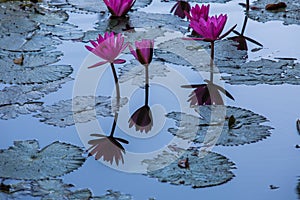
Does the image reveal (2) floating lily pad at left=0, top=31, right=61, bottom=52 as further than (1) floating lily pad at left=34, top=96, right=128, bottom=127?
Yes

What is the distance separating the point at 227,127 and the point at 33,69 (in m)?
0.74

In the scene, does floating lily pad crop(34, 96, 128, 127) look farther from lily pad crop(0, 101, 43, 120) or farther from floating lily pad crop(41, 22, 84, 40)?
floating lily pad crop(41, 22, 84, 40)

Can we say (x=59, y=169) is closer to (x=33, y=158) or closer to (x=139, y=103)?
(x=33, y=158)

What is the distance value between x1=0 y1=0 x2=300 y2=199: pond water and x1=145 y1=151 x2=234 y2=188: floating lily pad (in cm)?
1

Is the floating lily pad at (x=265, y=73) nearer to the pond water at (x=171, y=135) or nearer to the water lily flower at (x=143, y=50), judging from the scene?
the pond water at (x=171, y=135)

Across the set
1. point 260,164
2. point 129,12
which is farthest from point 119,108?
point 129,12

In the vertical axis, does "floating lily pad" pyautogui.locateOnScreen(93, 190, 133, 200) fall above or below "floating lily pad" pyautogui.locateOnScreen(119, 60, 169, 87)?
below

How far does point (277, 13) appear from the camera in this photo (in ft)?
8.25

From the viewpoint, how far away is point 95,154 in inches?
55.7

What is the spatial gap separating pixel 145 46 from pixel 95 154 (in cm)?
39

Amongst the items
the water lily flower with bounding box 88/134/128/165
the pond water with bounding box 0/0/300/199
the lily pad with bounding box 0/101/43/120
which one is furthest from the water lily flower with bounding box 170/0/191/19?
the water lily flower with bounding box 88/134/128/165

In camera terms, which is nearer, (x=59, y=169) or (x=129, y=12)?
(x=59, y=169)

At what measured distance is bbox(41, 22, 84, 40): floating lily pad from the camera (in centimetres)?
221

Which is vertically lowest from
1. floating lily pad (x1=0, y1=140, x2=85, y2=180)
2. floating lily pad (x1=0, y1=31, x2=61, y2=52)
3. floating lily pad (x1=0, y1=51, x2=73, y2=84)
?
floating lily pad (x1=0, y1=140, x2=85, y2=180)
